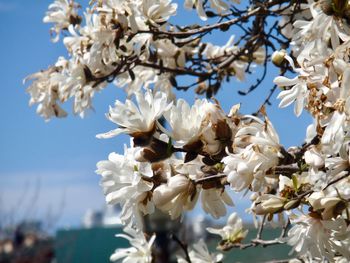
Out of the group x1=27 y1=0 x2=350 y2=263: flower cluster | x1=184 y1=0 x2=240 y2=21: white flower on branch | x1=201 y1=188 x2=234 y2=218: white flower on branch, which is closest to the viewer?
x1=27 y1=0 x2=350 y2=263: flower cluster

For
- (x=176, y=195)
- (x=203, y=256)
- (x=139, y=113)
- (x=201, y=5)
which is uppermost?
(x=201, y=5)

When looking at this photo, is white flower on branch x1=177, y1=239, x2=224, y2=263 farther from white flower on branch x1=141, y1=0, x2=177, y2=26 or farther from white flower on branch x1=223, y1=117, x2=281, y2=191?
white flower on branch x1=223, y1=117, x2=281, y2=191

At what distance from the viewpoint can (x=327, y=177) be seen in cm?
80

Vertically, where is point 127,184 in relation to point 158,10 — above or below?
below

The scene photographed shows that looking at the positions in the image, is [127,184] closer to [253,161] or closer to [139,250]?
[253,161]

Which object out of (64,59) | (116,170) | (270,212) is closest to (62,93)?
(64,59)

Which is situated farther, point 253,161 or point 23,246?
point 23,246

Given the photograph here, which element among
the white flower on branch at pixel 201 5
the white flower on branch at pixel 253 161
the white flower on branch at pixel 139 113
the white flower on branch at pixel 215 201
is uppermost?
the white flower on branch at pixel 201 5

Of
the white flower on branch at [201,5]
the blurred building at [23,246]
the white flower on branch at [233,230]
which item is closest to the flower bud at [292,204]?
the white flower on branch at [201,5]

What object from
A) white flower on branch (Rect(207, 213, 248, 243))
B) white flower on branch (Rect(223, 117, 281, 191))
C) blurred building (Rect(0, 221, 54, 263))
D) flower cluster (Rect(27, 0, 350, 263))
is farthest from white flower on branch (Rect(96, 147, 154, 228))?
blurred building (Rect(0, 221, 54, 263))

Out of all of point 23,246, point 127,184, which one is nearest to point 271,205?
point 127,184

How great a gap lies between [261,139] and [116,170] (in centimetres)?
19

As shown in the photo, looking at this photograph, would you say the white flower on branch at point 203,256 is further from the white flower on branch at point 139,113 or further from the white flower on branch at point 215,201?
the white flower on branch at point 139,113

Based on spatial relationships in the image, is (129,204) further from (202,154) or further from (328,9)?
(328,9)
